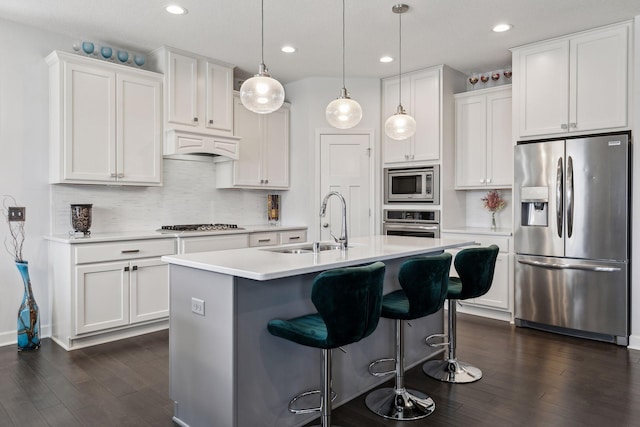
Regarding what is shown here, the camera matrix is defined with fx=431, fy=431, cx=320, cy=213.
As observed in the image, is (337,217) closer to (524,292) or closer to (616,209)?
(524,292)

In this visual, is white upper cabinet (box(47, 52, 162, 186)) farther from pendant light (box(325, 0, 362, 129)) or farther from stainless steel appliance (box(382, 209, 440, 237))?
stainless steel appliance (box(382, 209, 440, 237))

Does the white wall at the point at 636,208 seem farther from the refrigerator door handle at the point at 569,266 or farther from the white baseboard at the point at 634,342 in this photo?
the refrigerator door handle at the point at 569,266

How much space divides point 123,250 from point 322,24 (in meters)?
2.68

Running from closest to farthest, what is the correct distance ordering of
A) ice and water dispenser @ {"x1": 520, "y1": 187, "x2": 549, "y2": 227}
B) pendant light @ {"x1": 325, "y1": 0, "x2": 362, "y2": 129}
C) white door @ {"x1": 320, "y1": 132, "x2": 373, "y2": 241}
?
pendant light @ {"x1": 325, "y1": 0, "x2": 362, "y2": 129} → ice and water dispenser @ {"x1": 520, "y1": 187, "x2": 549, "y2": 227} → white door @ {"x1": 320, "y1": 132, "x2": 373, "y2": 241}

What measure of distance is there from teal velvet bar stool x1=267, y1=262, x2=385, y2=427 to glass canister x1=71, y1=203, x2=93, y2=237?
2502mm

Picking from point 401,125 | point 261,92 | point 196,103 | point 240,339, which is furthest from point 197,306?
point 196,103

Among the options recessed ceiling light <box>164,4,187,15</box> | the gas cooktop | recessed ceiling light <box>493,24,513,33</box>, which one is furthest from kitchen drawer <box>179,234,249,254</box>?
recessed ceiling light <box>493,24,513,33</box>

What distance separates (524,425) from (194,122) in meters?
3.93

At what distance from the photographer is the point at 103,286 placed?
3.70 meters

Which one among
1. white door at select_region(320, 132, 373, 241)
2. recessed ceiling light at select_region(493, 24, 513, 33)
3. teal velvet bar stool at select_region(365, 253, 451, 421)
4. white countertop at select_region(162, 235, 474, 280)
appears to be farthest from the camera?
white door at select_region(320, 132, 373, 241)

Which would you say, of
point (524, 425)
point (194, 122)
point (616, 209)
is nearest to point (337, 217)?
point (194, 122)

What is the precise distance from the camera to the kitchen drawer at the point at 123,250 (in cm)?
359

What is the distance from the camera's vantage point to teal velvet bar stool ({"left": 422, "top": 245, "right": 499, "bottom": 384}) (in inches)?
114

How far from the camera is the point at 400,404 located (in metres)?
2.58
